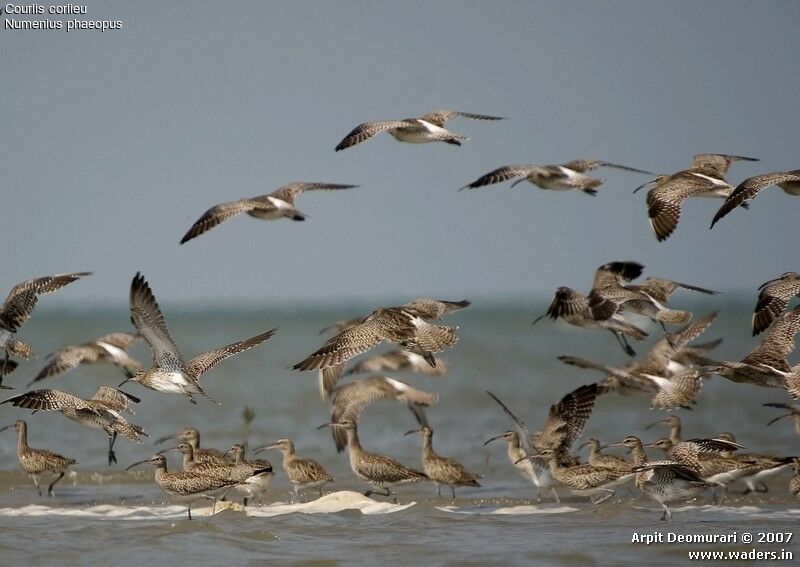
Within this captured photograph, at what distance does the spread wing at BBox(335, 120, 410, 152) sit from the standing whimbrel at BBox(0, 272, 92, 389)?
9.42 ft

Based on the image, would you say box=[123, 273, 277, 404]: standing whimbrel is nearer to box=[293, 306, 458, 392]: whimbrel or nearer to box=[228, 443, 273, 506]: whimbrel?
box=[293, 306, 458, 392]: whimbrel

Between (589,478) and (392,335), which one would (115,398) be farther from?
(589,478)

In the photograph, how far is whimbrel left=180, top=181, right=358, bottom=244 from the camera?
12.8 meters

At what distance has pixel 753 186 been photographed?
11531 mm

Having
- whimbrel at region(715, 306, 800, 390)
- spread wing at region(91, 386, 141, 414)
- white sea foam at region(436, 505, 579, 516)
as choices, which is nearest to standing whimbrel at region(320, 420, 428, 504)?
white sea foam at region(436, 505, 579, 516)

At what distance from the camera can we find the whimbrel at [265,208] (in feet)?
42.1

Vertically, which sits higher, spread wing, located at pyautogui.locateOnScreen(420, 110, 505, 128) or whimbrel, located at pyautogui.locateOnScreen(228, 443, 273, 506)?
spread wing, located at pyautogui.locateOnScreen(420, 110, 505, 128)

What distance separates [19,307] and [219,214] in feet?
6.93

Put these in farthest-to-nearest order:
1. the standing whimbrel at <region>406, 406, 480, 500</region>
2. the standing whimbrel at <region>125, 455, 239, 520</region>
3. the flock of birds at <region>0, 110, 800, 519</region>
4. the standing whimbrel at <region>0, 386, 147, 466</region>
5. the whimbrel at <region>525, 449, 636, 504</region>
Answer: the standing whimbrel at <region>406, 406, 480, 500</region>, the whimbrel at <region>525, 449, 636, 504</region>, the standing whimbrel at <region>125, 455, 239, 520</region>, the standing whimbrel at <region>0, 386, 147, 466</region>, the flock of birds at <region>0, 110, 800, 519</region>

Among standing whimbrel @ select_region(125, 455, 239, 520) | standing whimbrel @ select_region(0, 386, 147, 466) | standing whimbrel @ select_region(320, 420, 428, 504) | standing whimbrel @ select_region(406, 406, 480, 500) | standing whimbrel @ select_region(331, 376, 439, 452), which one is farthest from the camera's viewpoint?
standing whimbrel @ select_region(331, 376, 439, 452)

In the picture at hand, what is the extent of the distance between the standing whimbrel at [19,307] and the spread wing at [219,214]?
3.79ft

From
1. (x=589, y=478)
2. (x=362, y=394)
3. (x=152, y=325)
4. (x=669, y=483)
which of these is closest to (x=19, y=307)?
(x=152, y=325)

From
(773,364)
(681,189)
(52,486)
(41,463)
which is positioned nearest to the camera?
(773,364)

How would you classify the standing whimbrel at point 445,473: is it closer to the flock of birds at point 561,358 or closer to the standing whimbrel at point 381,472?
the flock of birds at point 561,358
